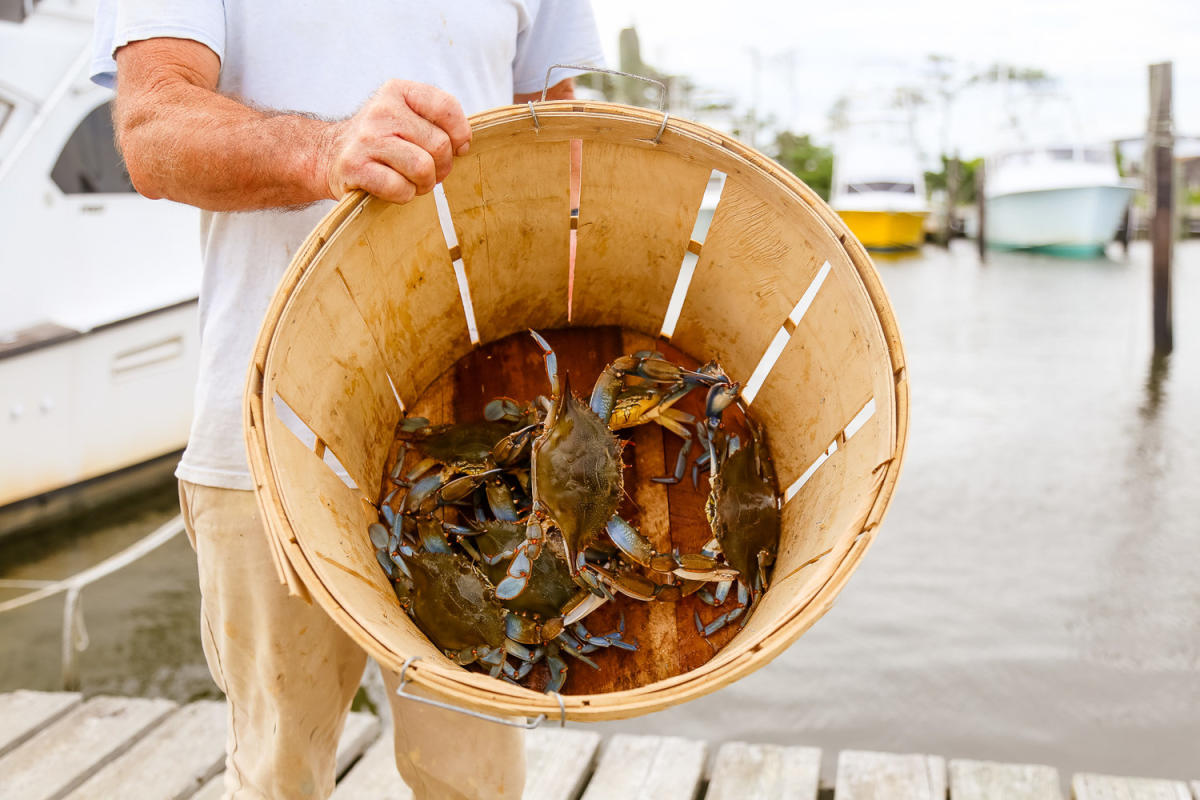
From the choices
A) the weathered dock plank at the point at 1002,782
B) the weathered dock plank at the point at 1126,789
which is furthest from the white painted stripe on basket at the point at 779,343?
the weathered dock plank at the point at 1126,789

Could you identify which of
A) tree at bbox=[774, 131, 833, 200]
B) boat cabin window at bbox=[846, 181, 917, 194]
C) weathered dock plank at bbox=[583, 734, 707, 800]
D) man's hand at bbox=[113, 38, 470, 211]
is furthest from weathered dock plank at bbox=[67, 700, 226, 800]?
tree at bbox=[774, 131, 833, 200]

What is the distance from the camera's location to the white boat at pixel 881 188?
1928 cm

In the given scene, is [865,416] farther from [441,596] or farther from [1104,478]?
[1104,478]

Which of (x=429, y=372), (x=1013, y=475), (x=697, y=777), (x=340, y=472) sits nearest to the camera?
(x=340, y=472)

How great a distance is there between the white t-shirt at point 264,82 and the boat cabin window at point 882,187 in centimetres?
2036

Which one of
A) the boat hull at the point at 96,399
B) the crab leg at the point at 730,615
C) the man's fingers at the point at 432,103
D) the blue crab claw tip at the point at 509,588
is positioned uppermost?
the man's fingers at the point at 432,103

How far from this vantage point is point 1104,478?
545 cm

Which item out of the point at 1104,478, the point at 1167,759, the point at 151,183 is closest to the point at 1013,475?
the point at 1104,478

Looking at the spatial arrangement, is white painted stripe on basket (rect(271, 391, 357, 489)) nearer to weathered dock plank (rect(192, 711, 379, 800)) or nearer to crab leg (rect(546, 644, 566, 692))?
crab leg (rect(546, 644, 566, 692))

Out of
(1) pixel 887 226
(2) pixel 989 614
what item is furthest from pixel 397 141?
(1) pixel 887 226

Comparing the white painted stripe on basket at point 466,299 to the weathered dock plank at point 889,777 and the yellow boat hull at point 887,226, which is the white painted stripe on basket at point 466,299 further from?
the yellow boat hull at point 887,226

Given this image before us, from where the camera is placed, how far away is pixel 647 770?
2383mm

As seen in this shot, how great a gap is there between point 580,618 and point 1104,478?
16.6 feet

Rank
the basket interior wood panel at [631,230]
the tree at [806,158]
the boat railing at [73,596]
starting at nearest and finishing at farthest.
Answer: the basket interior wood panel at [631,230]
the boat railing at [73,596]
the tree at [806,158]
